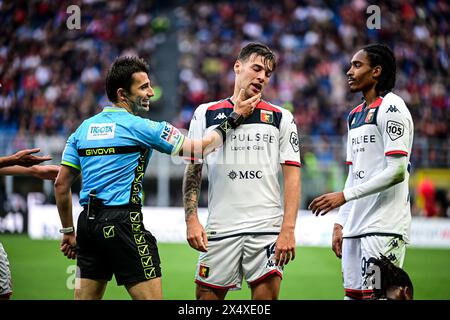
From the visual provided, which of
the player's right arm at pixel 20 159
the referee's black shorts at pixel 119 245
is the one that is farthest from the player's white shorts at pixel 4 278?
the referee's black shorts at pixel 119 245

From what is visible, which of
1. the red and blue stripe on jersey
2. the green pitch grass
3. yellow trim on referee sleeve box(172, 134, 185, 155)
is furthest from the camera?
the green pitch grass

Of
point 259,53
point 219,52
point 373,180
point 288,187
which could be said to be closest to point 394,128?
point 373,180

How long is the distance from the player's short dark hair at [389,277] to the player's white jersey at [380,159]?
299 mm

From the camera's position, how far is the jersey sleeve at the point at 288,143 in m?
4.83

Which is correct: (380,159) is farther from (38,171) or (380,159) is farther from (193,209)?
(38,171)

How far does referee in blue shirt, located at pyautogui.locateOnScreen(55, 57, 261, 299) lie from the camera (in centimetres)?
433

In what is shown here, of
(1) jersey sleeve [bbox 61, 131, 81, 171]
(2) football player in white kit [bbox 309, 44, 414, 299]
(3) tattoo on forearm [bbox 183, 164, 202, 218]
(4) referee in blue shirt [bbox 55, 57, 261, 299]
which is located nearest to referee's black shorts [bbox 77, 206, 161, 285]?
(4) referee in blue shirt [bbox 55, 57, 261, 299]

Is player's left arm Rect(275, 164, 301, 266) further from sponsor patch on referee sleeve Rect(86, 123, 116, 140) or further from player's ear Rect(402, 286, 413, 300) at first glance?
sponsor patch on referee sleeve Rect(86, 123, 116, 140)

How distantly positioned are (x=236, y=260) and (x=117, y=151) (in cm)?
118

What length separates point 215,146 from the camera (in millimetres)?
4695

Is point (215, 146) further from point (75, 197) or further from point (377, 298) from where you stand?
point (75, 197)

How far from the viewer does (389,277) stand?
4.56m

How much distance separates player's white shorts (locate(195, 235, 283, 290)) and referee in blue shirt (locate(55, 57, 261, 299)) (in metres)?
0.52
